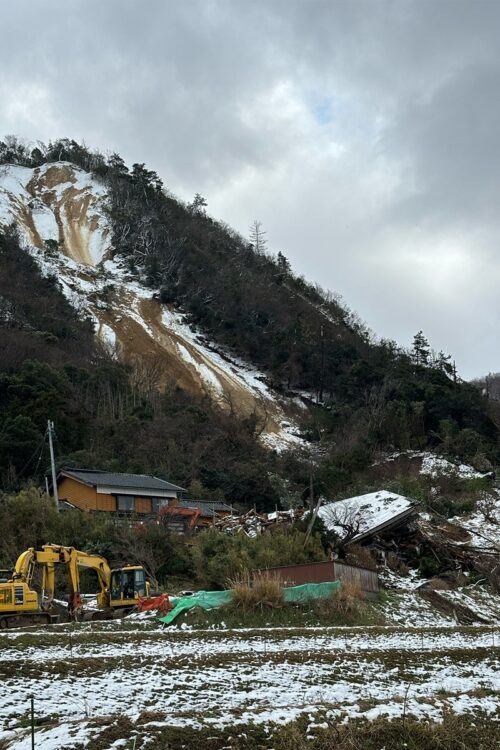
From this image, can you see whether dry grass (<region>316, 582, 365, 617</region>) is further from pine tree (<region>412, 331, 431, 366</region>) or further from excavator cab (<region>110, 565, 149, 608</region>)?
pine tree (<region>412, 331, 431, 366</region>)

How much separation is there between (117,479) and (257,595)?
77.2ft

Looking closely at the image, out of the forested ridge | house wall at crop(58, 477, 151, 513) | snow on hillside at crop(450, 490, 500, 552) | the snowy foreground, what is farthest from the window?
the snowy foreground

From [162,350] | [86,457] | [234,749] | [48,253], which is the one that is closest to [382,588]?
[234,749]

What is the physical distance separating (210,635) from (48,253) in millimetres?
77442

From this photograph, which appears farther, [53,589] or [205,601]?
[53,589]

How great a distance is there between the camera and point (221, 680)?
10430 millimetres

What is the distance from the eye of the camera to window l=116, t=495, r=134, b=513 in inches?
1612

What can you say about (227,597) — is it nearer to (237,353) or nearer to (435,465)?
(435,465)

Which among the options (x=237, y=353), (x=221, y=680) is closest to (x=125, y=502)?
(x=221, y=680)

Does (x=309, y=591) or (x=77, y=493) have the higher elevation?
(x=77, y=493)

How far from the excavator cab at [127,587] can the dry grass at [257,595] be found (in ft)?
15.1

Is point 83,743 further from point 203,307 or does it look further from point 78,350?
point 203,307

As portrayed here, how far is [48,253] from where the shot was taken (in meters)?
86.6

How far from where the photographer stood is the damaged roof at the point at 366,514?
30531 millimetres
